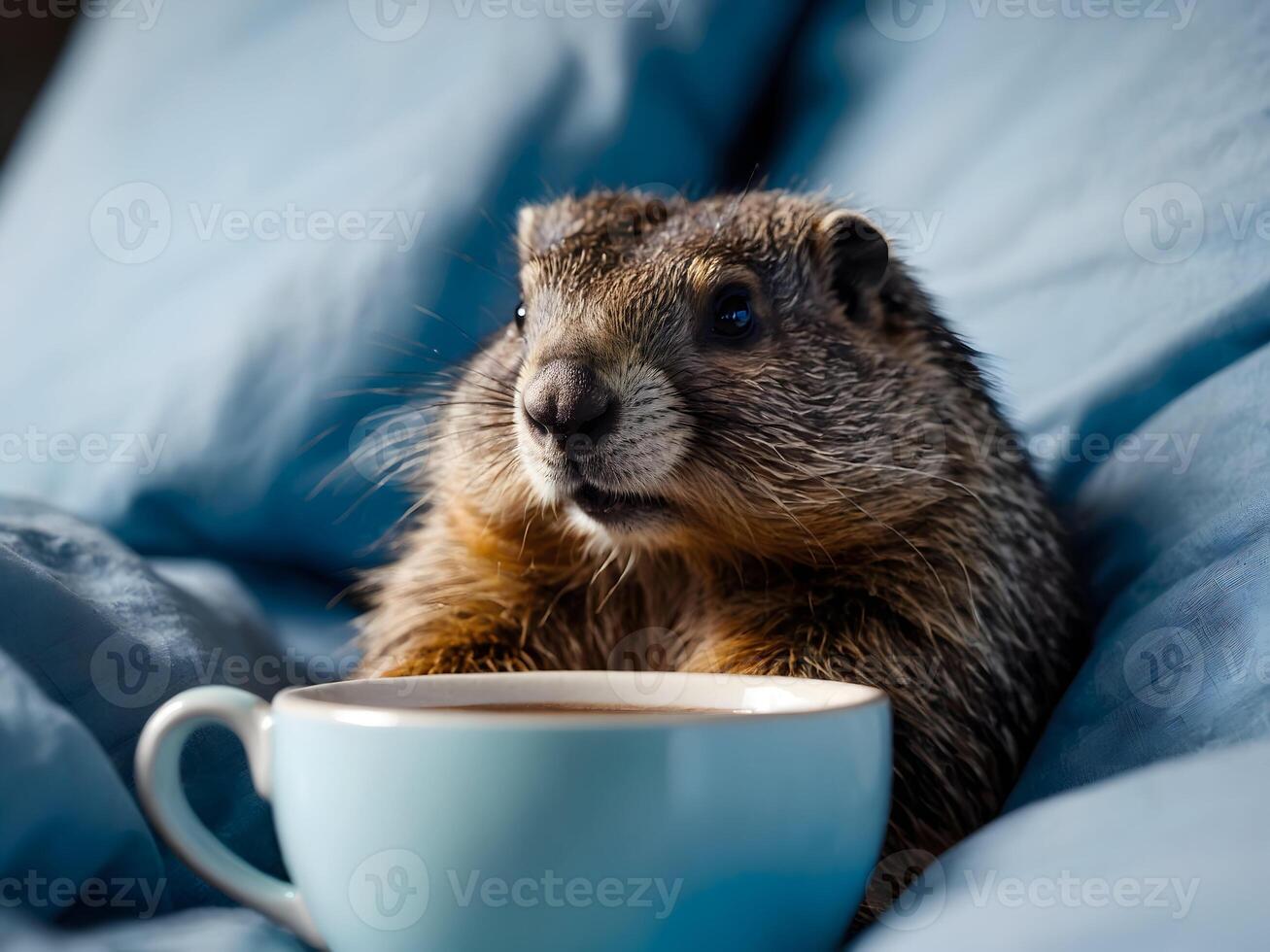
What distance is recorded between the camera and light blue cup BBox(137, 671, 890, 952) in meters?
0.63

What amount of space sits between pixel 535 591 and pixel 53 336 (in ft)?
3.33

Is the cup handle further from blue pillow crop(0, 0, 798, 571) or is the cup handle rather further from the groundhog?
blue pillow crop(0, 0, 798, 571)

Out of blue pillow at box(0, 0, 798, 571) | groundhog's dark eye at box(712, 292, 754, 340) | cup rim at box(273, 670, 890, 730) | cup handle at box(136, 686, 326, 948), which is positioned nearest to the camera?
cup rim at box(273, 670, 890, 730)

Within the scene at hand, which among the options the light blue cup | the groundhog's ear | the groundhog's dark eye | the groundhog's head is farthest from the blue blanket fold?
the groundhog's ear

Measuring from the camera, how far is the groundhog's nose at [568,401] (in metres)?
1.02

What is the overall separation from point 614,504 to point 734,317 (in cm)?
23

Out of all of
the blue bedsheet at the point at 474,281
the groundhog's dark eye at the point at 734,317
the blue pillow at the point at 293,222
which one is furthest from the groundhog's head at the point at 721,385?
the blue pillow at the point at 293,222

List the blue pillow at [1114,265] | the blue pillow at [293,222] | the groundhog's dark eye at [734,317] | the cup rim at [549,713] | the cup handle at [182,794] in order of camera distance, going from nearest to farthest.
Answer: the cup rim at [549,713], the cup handle at [182,794], the blue pillow at [1114,265], the groundhog's dark eye at [734,317], the blue pillow at [293,222]

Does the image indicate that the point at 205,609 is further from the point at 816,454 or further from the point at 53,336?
the point at 53,336

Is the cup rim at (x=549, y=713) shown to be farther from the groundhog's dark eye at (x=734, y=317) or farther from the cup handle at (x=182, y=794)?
the groundhog's dark eye at (x=734, y=317)

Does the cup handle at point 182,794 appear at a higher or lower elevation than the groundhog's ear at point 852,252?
lower

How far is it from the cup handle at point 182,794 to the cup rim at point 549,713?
Answer: 4 centimetres

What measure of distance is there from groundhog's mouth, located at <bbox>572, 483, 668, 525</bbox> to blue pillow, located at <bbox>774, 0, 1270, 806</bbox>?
38 cm

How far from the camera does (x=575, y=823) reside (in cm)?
63
